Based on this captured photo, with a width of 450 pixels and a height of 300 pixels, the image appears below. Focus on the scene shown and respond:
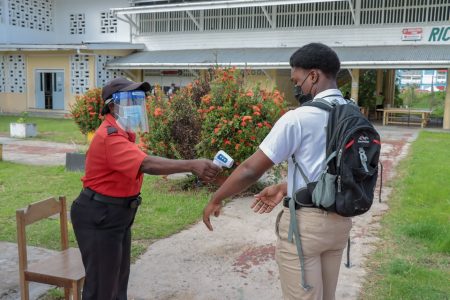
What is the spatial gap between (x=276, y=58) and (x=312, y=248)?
57.8 feet

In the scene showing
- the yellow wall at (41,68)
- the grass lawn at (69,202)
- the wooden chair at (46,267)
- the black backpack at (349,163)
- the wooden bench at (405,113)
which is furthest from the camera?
the yellow wall at (41,68)

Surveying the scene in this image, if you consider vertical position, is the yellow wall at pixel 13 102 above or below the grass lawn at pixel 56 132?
above

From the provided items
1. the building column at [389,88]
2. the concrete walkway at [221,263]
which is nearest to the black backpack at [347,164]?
the concrete walkway at [221,263]

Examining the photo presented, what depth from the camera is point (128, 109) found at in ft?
8.87

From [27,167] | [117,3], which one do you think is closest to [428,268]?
[27,167]

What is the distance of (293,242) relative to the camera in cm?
223

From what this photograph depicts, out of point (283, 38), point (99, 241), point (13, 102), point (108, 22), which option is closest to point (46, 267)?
point (99, 241)

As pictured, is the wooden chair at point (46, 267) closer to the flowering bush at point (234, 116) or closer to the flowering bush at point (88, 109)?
the flowering bush at point (234, 116)

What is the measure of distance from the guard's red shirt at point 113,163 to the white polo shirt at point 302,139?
767 millimetres

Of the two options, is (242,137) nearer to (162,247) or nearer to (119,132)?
(162,247)

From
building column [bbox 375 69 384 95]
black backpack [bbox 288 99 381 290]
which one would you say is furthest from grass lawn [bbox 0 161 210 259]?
building column [bbox 375 69 384 95]

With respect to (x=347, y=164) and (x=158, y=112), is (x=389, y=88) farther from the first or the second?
(x=347, y=164)

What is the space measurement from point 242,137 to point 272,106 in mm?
708

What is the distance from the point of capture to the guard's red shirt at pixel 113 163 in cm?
254
